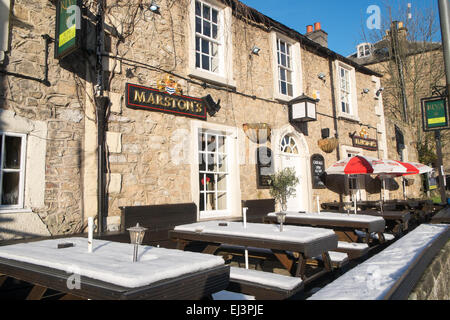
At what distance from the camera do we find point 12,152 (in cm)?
415

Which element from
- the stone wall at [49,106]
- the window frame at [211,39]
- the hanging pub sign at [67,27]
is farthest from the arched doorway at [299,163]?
the hanging pub sign at [67,27]

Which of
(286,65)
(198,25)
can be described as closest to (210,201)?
(198,25)

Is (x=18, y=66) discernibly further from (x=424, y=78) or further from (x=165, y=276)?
(x=424, y=78)

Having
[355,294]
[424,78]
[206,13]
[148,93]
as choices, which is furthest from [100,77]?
[424,78]

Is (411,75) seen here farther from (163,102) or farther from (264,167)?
(163,102)

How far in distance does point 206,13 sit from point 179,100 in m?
2.40

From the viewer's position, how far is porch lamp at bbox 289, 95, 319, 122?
8.25 meters

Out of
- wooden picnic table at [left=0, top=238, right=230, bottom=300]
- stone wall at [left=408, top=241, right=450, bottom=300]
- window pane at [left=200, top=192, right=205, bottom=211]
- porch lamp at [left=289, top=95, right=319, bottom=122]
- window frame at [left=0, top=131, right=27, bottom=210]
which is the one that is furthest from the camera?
porch lamp at [left=289, top=95, right=319, bottom=122]

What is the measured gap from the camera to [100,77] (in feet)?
16.2

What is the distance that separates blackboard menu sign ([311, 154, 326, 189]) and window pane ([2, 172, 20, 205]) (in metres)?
7.22

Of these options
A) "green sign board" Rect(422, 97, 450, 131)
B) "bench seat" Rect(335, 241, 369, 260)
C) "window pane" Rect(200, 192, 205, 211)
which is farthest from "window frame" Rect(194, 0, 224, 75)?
"bench seat" Rect(335, 241, 369, 260)

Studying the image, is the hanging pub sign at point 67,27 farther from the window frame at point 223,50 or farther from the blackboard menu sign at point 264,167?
the blackboard menu sign at point 264,167

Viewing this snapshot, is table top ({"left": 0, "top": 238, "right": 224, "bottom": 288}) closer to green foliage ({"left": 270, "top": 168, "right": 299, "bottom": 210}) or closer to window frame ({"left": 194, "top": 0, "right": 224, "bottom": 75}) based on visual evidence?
window frame ({"left": 194, "top": 0, "right": 224, "bottom": 75})

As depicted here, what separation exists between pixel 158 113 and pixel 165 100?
0.95 feet
